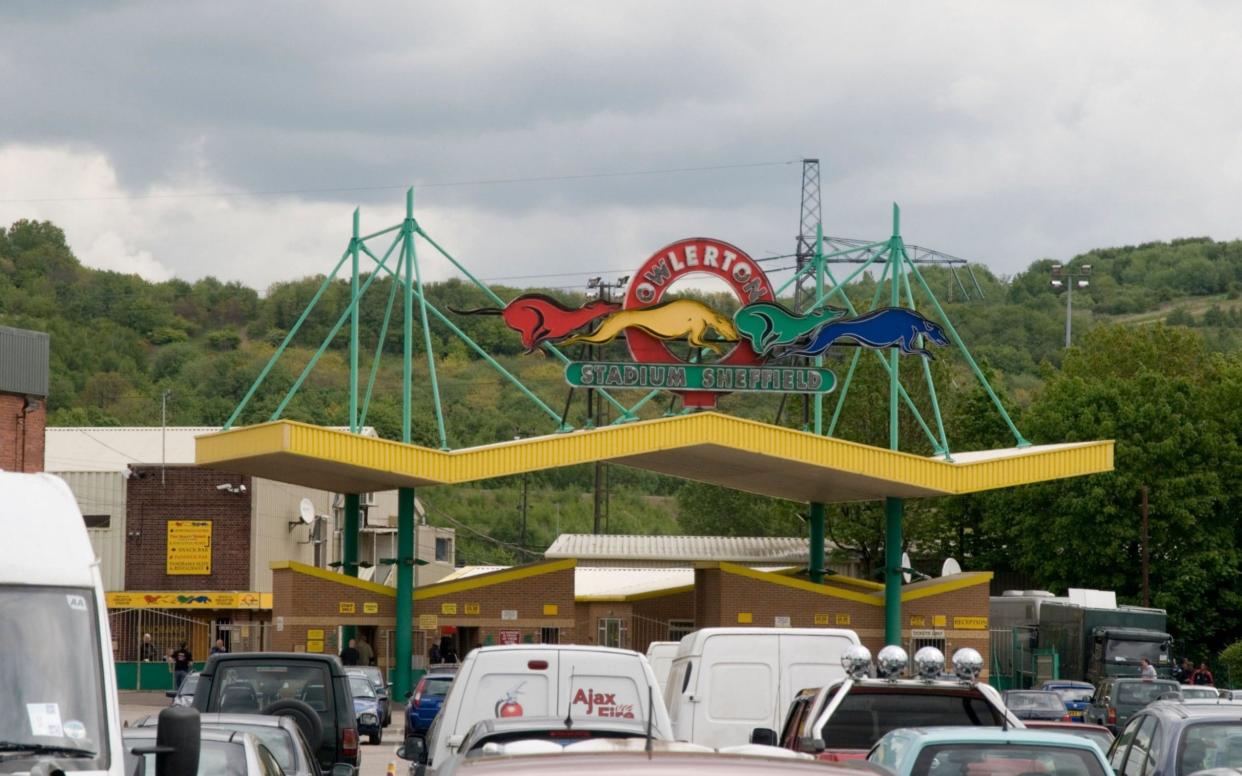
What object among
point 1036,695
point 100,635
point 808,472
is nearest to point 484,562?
point 808,472

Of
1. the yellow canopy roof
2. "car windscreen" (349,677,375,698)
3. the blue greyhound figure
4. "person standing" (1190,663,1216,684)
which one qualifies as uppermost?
the blue greyhound figure

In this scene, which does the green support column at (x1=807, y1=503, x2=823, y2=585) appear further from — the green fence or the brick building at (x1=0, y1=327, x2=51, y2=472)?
the green fence

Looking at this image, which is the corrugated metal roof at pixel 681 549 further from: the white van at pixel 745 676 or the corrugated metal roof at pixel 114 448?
the white van at pixel 745 676

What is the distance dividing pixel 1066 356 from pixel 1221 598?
66.6 ft

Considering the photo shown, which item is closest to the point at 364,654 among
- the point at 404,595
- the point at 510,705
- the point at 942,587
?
the point at 404,595

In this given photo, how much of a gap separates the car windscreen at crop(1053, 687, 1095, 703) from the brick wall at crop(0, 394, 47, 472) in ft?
71.7

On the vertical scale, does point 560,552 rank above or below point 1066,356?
below

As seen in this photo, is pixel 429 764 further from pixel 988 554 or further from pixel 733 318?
pixel 988 554

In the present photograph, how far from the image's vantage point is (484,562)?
12775 centimetres

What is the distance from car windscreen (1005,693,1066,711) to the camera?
30531 mm

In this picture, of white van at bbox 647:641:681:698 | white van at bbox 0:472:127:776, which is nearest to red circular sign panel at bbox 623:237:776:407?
white van at bbox 647:641:681:698

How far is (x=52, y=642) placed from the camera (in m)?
Result: 8.56

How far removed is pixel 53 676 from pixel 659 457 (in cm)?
3727

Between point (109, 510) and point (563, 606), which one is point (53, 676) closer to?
point (563, 606)
